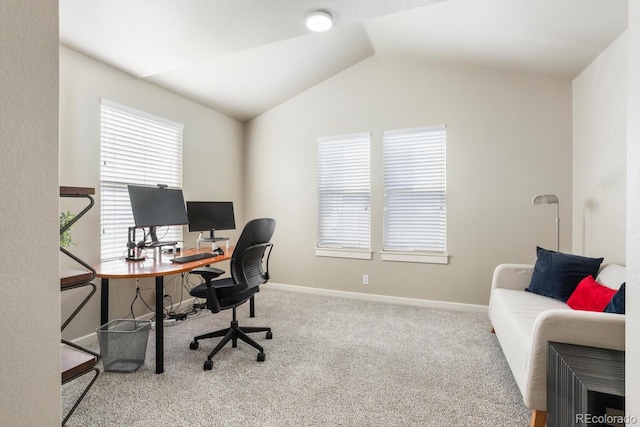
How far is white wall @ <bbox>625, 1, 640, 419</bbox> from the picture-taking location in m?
1.04

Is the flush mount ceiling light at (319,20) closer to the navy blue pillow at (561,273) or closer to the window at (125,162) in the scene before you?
the window at (125,162)

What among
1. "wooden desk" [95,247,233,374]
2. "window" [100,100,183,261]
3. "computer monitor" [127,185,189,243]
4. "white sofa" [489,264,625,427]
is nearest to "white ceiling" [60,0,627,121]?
"window" [100,100,183,261]

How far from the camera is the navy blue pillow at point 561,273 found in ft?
7.84

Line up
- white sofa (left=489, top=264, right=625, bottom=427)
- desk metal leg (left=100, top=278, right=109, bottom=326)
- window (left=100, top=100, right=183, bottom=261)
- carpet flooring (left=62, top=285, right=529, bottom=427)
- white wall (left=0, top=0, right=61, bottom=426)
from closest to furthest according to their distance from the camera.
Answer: white wall (left=0, top=0, right=61, bottom=426)
white sofa (left=489, top=264, right=625, bottom=427)
carpet flooring (left=62, top=285, right=529, bottom=427)
desk metal leg (left=100, top=278, right=109, bottom=326)
window (left=100, top=100, right=183, bottom=261)

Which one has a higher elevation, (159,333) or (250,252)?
(250,252)

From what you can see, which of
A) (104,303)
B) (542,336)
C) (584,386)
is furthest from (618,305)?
(104,303)

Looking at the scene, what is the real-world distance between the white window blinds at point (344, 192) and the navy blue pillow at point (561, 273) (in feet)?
6.01

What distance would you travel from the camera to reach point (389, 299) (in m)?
3.82

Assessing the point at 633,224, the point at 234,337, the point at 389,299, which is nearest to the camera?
the point at 633,224

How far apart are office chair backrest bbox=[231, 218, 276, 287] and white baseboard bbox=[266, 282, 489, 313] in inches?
65.5

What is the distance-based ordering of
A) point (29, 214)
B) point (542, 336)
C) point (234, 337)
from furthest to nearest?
point (234, 337), point (542, 336), point (29, 214)

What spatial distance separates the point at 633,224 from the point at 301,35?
2418mm

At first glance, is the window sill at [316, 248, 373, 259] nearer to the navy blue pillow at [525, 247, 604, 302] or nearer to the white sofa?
the navy blue pillow at [525, 247, 604, 302]

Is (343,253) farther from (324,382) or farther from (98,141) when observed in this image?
(98,141)
